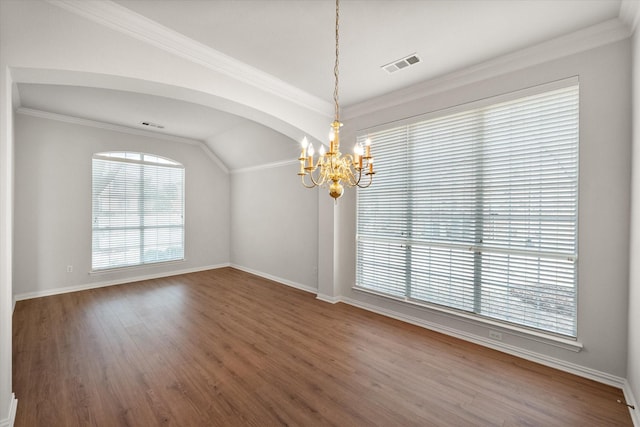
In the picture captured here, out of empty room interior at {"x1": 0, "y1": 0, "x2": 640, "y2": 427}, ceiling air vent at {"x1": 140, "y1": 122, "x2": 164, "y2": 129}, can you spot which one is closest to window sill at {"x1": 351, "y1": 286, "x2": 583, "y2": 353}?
empty room interior at {"x1": 0, "y1": 0, "x2": 640, "y2": 427}

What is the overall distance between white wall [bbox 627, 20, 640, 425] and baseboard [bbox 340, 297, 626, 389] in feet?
0.57

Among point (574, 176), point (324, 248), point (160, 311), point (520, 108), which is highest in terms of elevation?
point (520, 108)

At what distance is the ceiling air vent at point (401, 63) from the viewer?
289cm

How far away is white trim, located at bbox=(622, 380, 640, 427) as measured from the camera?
1932 mm

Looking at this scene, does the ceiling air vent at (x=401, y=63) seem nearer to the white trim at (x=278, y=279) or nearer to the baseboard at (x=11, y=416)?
the white trim at (x=278, y=279)

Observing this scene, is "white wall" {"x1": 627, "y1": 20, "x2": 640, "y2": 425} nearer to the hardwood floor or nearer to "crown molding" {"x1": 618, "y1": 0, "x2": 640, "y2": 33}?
"crown molding" {"x1": 618, "y1": 0, "x2": 640, "y2": 33}

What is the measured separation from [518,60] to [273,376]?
3.95 metres

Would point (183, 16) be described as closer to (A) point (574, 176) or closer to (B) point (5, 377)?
(B) point (5, 377)

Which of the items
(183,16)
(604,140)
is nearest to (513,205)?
(604,140)

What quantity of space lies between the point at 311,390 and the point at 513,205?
270cm

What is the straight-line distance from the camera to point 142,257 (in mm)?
5973

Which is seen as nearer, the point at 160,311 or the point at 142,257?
the point at 160,311

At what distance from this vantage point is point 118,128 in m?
5.47

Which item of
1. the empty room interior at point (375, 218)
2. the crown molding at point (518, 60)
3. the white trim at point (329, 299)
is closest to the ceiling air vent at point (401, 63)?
the empty room interior at point (375, 218)
